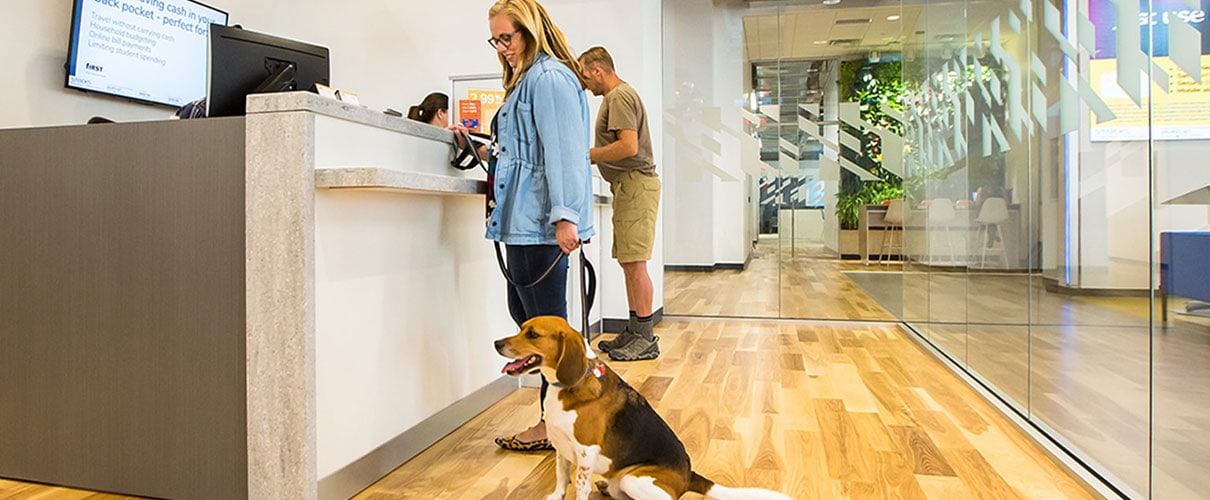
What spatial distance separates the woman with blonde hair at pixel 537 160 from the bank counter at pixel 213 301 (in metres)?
0.19

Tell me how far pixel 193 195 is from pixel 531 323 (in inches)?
34.1

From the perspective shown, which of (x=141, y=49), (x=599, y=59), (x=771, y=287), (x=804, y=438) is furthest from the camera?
(x=771, y=287)

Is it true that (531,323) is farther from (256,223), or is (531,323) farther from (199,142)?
(199,142)

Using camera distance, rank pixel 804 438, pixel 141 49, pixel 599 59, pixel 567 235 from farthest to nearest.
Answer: pixel 141 49, pixel 599 59, pixel 804 438, pixel 567 235

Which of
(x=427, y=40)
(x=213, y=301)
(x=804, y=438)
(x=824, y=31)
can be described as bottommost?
(x=804, y=438)

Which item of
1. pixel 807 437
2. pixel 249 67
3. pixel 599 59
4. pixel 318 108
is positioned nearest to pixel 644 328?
pixel 599 59

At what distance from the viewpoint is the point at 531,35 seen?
1.97 metres

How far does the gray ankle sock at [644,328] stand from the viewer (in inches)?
148

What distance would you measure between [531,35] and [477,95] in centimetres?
290

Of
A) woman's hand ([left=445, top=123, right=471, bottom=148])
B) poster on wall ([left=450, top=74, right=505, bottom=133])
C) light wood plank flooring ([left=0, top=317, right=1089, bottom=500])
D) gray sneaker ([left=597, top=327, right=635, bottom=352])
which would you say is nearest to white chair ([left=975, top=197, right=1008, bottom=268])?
light wood plank flooring ([left=0, top=317, right=1089, bottom=500])

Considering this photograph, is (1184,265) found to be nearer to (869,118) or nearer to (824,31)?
(869,118)

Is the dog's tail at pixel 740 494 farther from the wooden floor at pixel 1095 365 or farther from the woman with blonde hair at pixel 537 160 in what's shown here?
the wooden floor at pixel 1095 365

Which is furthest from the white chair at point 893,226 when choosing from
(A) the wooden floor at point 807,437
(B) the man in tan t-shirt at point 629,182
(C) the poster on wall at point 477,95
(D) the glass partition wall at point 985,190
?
(C) the poster on wall at point 477,95

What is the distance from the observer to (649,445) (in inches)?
64.2
